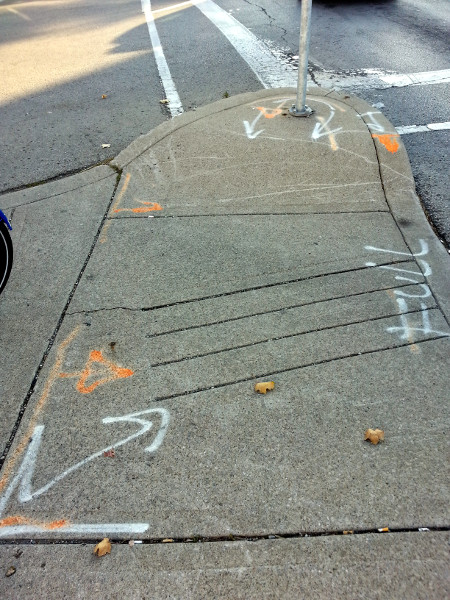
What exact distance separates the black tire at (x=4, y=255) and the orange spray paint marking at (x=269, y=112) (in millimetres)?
3578

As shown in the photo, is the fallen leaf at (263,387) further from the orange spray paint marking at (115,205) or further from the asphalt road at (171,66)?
the asphalt road at (171,66)

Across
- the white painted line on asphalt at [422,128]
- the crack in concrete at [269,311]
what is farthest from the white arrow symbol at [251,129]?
the crack in concrete at [269,311]

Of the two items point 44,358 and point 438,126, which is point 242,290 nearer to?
point 44,358

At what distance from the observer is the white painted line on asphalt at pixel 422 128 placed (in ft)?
21.5

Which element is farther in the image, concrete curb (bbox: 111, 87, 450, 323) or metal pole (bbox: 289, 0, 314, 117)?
metal pole (bbox: 289, 0, 314, 117)

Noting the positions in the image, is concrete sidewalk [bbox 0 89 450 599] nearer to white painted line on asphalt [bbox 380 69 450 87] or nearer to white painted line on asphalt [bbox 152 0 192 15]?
white painted line on asphalt [bbox 380 69 450 87]

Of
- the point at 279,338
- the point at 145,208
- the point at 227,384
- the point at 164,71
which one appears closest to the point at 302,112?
the point at 145,208

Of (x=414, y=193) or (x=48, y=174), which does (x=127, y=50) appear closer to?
(x=48, y=174)

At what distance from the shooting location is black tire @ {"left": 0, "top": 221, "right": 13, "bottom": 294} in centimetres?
401

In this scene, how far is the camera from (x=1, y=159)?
628 centimetres

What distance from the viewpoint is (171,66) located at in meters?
9.32

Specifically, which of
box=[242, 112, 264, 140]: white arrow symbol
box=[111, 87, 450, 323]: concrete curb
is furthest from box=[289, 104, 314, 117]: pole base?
box=[111, 87, 450, 323]: concrete curb

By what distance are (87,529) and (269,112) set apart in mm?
5329

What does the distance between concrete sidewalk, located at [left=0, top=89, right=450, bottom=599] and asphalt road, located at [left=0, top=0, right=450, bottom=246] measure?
105 cm
